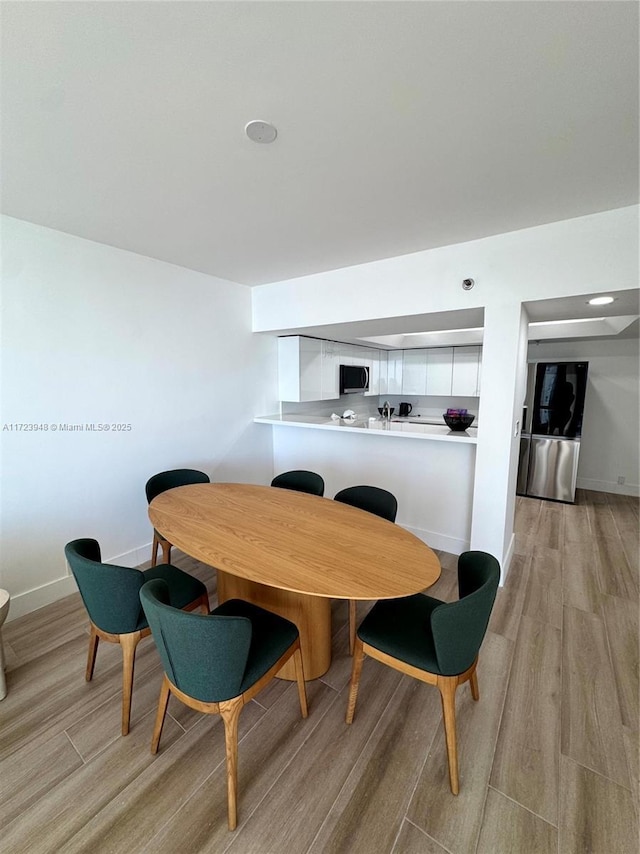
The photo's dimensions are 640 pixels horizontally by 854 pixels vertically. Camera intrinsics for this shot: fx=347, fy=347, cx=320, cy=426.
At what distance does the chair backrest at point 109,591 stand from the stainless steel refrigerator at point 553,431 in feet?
16.2

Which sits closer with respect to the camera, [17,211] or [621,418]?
[17,211]

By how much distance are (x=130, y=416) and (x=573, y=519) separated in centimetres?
482

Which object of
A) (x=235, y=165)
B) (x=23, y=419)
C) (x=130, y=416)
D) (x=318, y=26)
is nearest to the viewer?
(x=318, y=26)

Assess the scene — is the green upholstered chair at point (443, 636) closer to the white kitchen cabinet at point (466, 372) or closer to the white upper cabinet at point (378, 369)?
the white upper cabinet at point (378, 369)

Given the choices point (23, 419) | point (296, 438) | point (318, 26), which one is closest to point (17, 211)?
point (23, 419)

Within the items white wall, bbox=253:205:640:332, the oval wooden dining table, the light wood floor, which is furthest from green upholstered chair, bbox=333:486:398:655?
white wall, bbox=253:205:640:332

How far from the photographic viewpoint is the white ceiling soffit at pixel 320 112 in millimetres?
971

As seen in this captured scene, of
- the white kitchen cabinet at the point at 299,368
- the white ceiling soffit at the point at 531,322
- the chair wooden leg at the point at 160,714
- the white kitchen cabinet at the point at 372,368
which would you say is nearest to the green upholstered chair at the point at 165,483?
the chair wooden leg at the point at 160,714

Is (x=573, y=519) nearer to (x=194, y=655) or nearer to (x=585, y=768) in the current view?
(x=585, y=768)

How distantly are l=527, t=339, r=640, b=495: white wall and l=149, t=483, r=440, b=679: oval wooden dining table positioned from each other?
462 centimetres

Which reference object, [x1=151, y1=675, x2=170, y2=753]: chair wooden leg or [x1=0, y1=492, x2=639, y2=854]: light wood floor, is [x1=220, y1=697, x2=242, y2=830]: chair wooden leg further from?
[x1=151, y1=675, x2=170, y2=753]: chair wooden leg

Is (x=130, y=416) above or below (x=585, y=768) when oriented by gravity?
above

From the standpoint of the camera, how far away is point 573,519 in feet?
13.3

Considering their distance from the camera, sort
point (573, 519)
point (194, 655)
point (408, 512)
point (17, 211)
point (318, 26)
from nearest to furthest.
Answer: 1. point (318, 26)
2. point (194, 655)
3. point (17, 211)
4. point (408, 512)
5. point (573, 519)
